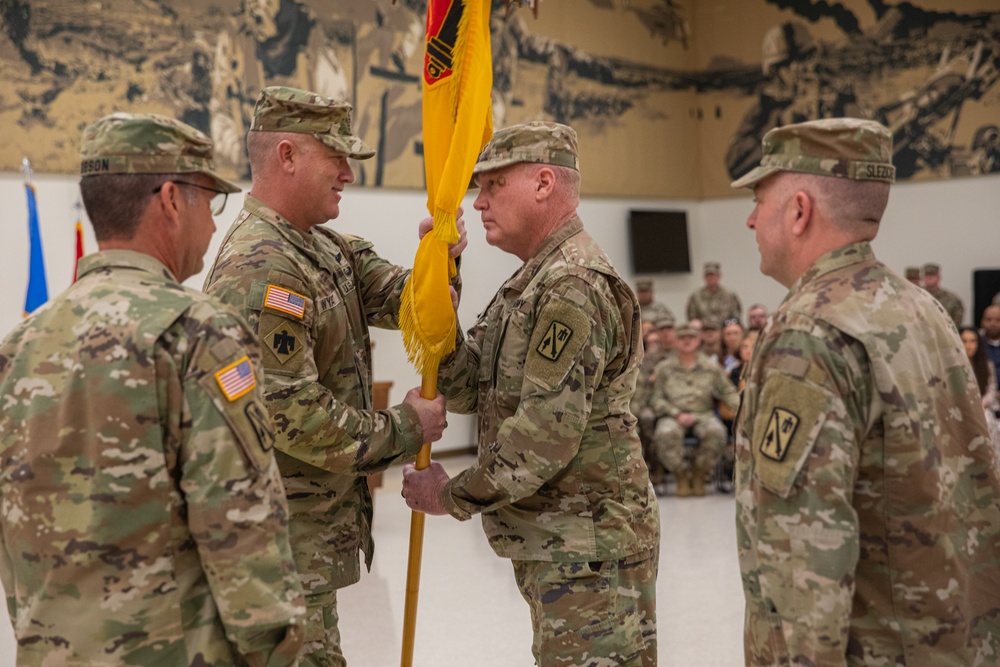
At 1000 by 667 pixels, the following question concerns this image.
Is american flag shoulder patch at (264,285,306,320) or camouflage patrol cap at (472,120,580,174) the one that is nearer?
american flag shoulder patch at (264,285,306,320)

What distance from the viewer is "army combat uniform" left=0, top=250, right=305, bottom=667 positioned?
178cm

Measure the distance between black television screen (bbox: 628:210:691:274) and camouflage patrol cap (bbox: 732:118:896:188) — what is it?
1133 centimetres

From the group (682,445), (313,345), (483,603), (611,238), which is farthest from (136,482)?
(611,238)

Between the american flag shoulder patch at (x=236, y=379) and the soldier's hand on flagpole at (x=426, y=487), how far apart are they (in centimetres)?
112

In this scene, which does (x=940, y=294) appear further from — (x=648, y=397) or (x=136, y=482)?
(x=136, y=482)

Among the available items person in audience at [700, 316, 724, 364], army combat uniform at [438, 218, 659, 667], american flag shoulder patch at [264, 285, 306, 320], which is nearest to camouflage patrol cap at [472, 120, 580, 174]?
army combat uniform at [438, 218, 659, 667]

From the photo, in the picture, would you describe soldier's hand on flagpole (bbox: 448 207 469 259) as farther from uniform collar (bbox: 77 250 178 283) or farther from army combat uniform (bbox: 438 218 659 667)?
uniform collar (bbox: 77 250 178 283)

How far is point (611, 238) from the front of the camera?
516 inches

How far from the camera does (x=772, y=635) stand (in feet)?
6.18

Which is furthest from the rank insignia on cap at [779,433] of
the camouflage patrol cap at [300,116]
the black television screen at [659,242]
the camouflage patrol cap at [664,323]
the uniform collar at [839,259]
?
the black television screen at [659,242]

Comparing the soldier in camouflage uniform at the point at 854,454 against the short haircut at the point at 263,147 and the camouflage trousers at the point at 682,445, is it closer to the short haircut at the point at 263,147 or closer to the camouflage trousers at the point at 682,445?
the short haircut at the point at 263,147

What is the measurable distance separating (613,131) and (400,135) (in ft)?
12.6

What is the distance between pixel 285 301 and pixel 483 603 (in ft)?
10.5

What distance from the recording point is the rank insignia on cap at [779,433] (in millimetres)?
1811
